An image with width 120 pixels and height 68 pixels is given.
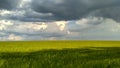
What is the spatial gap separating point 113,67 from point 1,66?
19.2 feet

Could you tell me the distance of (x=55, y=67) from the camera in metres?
12.9


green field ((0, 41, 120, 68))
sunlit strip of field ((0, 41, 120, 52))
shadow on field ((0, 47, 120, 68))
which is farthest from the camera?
sunlit strip of field ((0, 41, 120, 52))

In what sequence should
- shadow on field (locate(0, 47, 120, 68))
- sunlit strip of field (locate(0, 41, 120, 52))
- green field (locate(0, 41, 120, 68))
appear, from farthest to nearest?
sunlit strip of field (locate(0, 41, 120, 52))
green field (locate(0, 41, 120, 68))
shadow on field (locate(0, 47, 120, 68))

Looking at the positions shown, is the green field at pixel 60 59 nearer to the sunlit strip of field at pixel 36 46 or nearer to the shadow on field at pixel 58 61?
the shadow on field at pixel 58 61

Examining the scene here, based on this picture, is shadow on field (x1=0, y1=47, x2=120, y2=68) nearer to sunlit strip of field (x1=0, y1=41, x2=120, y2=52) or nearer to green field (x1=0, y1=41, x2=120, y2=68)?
green field (x1=0, y1=41, x2=120, y2=68)

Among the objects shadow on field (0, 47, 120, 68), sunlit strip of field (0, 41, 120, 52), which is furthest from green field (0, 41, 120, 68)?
sunlit strip of field (0, 41, 120, 52)

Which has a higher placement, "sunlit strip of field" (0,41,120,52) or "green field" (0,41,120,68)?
"green field" (0,41,120,68)

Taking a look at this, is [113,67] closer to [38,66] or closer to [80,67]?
[80,67]

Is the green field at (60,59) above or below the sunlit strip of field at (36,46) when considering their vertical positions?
above

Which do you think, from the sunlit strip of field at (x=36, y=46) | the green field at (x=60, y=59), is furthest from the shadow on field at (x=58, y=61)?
the sunlit strip of field at (x=36, y=46)

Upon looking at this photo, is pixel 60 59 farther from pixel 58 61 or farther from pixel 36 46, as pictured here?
pixel 36 46

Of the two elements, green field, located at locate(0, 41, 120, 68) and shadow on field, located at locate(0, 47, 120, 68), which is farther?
green field, located at locate(0, 41, 120, 68)

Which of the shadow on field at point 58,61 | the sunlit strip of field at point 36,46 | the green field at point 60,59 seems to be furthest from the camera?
the sunlit strip of field at point 36,46

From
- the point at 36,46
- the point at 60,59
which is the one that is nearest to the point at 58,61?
the point at 60,59
